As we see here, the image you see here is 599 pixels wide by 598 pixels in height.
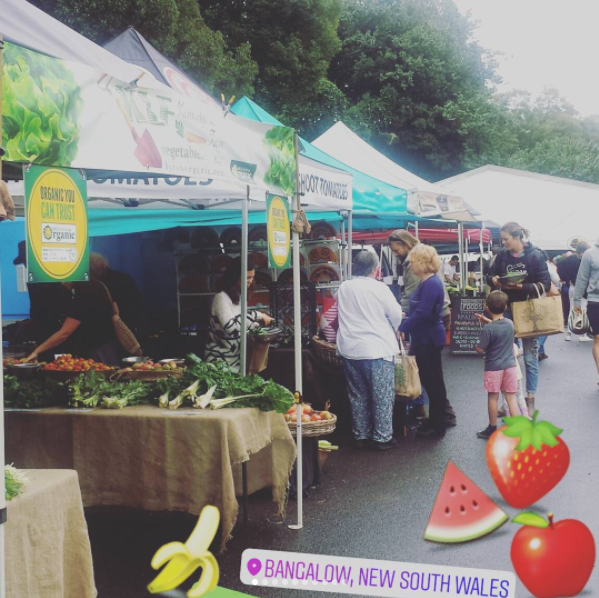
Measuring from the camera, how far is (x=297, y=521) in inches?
210

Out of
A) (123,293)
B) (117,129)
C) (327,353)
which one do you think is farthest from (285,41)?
(117,129)

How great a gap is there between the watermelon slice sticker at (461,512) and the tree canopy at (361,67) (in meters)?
17.0

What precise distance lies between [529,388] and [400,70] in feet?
81.2

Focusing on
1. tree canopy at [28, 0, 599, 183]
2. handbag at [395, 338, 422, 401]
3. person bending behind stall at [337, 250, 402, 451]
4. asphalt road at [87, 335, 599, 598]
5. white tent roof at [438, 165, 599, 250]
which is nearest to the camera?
asphalt road at [87, 335, 599, 598]

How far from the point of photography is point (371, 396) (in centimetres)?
738

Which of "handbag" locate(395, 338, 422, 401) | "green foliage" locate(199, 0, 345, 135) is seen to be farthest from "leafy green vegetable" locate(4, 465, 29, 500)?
"green foliage" locate(199, 0, 345, 135)

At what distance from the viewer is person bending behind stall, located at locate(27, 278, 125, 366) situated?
658 centimetres

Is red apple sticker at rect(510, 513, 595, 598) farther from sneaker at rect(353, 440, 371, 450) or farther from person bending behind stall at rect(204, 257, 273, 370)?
sneaker at rect(353, 440, 371, 450)

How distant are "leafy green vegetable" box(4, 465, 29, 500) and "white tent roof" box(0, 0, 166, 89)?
177cm

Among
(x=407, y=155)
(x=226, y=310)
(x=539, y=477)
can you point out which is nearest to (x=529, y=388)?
(x=226, y=310)

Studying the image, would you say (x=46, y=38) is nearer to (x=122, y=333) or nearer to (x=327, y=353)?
(x=122, y=333)

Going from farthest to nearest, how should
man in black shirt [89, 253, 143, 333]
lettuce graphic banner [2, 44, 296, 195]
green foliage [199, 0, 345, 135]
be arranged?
green foliage [199, 0, 345, 135], man in black shirt [89, 253, 143, 333], lettuce graphic banner [2, 44, 296, 195]

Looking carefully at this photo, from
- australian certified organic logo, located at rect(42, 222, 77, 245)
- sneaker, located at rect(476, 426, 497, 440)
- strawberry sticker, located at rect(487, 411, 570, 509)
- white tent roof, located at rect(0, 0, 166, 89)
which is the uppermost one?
white tent roof, located at rect(0, 0, 166, 89)

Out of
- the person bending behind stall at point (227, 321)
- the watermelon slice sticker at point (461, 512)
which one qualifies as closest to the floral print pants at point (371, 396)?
the person bending behind stall at point (227, 321)
